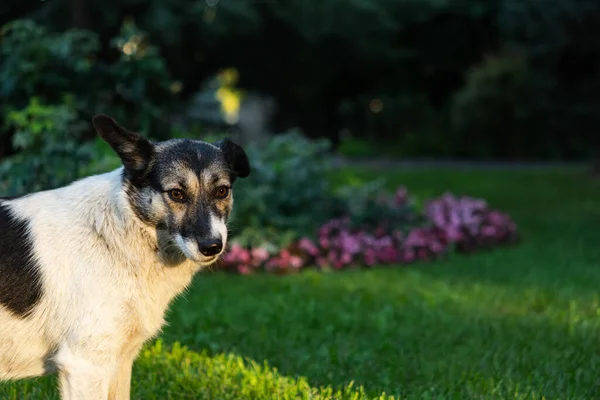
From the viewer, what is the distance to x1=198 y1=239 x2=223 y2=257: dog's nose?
3715 mm

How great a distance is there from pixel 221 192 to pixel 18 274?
3.87 feet

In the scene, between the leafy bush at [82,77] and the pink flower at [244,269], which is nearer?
the leafy bush at [82,77]

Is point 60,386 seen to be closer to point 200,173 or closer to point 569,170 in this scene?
point 200,173

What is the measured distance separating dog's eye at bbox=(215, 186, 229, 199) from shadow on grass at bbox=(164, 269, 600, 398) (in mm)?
1901

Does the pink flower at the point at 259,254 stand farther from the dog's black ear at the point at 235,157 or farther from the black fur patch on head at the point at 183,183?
the black fur patch on head at the point at 183,183

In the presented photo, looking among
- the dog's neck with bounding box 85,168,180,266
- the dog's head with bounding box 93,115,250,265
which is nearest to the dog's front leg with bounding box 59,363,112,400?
the dog's neck with bounding box 85,168,180,266

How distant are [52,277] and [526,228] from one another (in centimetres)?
1132

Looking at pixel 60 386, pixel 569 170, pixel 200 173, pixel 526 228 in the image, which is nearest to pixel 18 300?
pixel 60 386

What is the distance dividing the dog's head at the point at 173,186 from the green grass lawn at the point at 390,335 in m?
1.58

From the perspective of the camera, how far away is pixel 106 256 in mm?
3926

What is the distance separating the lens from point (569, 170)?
74.3ft

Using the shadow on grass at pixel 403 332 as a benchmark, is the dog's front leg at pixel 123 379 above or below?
above

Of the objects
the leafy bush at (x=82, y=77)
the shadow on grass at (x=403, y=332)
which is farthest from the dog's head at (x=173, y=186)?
the leafy bush at (x=82, y=77)

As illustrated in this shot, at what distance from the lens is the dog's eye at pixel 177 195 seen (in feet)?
12.8
